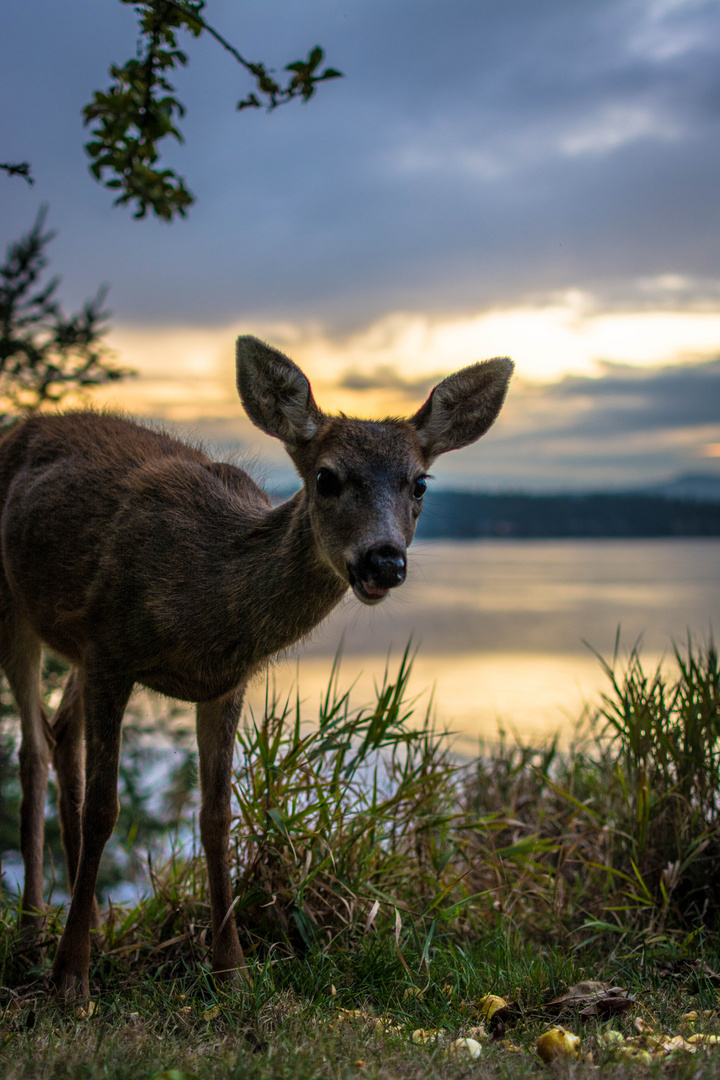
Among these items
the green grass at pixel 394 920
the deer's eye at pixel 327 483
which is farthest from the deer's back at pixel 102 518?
the green grass at pixel 394 920

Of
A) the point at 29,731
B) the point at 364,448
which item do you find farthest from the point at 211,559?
the point at 29,731

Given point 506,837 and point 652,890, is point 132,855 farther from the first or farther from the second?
point 652,890

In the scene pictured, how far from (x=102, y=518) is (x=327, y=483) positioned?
1209mm

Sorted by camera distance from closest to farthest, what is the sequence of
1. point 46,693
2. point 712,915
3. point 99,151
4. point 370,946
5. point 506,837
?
point 370,946
point 99,151
point 712,915
point 506,837
point 46,693

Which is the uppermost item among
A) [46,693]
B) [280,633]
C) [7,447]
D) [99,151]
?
[99,151]

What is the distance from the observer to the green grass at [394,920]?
10.6 ft

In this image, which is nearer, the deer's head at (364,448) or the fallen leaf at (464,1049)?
the fallen leaf at (464,1049)

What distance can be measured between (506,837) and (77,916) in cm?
304

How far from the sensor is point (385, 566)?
11.2ft

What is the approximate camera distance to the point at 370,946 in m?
4.21

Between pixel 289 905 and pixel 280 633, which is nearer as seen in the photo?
pixel 280 633

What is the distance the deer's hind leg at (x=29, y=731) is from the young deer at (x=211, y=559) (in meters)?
0.33

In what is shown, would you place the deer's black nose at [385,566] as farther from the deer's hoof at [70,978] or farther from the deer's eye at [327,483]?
the deer's hoof at [70,978]

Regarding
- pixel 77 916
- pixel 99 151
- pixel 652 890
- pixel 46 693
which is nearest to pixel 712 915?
pixel 652 890
